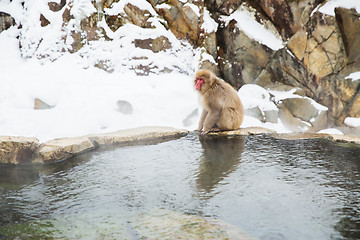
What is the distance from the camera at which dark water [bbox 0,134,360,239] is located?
5.46 feet

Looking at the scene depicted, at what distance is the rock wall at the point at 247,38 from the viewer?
6902 millimetres

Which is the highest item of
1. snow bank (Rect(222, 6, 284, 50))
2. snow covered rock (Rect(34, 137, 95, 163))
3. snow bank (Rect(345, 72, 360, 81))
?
snow bank (Rect(222, 6, 284, 50))

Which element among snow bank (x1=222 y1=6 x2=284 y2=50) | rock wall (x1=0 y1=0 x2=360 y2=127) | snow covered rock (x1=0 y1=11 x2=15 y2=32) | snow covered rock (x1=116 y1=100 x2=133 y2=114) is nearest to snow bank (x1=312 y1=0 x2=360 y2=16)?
rock wall (x1=0 y1=0 x2=360 y2=127)

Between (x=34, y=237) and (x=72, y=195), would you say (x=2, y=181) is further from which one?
(x=34, y=237)

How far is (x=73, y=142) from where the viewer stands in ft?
10.7

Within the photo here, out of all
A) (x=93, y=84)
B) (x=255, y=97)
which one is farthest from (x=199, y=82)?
(x=255, y=97)

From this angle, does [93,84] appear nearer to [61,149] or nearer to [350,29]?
[61,149]

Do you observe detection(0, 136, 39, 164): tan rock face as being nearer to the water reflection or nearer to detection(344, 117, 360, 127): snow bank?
the water reflection

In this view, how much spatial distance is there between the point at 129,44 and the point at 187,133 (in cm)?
364

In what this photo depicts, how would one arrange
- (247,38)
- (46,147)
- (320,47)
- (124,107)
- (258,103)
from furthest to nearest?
(247,38)
(320,47)
(258,103)
(124,107)
(46,147)

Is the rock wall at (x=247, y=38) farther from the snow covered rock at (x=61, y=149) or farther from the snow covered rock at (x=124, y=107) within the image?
the snow covered rock at (x=61, y=149)

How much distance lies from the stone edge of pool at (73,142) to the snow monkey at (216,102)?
0.15 m

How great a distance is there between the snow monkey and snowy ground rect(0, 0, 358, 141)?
1.02 feet

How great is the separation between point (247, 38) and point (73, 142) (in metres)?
5.85
